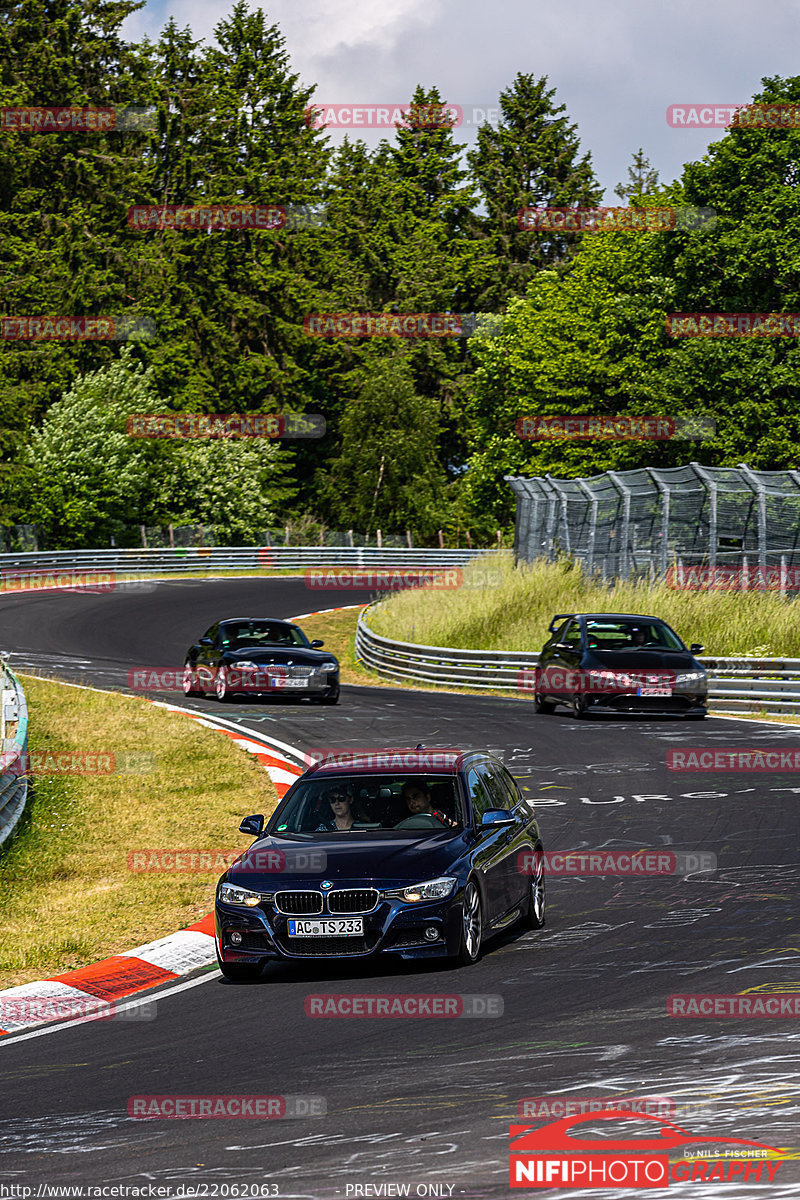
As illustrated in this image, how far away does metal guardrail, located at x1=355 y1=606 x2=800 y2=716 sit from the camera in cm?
2578

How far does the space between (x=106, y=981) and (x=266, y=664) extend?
58.5ft

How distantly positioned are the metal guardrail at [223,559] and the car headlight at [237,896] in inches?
1954

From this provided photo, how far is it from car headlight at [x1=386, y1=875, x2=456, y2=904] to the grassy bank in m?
2.50

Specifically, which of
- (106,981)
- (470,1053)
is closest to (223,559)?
(106,981)

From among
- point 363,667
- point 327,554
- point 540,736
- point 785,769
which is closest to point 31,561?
point 327,554

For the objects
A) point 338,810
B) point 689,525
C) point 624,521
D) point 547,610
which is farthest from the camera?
point 547,610

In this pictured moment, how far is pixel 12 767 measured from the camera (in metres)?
14.7

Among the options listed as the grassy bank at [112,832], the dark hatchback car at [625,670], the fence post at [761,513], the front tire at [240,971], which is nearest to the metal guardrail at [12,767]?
the grassy bank at [112,832]

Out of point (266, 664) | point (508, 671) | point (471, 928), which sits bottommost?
point (508, 671)

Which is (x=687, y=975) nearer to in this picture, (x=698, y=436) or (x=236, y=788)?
(x=236, y=788)

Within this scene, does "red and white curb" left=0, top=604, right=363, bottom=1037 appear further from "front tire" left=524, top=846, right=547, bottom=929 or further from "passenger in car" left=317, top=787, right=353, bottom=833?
"front tire" left=524, top=846, right=547, bottom=929

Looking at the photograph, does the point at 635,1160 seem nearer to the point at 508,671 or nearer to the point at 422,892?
the point at 422,892

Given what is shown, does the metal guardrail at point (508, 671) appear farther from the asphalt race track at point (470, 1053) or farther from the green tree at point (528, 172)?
the green tree at point (528, 172)

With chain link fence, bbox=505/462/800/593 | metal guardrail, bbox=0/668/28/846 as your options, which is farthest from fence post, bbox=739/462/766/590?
metal guardrail, bbox=0/668/28/846
